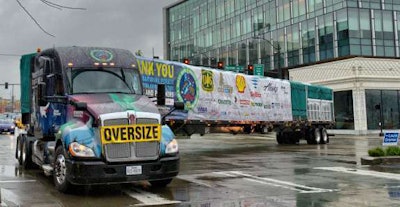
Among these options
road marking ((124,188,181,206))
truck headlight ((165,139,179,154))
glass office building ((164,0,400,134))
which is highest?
glass office building ((164,0,400,134))

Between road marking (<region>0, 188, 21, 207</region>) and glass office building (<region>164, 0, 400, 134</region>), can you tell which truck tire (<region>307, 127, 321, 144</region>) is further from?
road marking (<region>0, 188, 21, 207</region>)

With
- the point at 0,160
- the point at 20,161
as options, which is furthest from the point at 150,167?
the point at 0,160

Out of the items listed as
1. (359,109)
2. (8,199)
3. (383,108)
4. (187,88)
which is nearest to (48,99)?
(8,199)

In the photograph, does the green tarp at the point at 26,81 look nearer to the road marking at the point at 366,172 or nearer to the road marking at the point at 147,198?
the road marking at the point at 147,198

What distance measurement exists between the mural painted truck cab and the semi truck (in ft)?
21.0

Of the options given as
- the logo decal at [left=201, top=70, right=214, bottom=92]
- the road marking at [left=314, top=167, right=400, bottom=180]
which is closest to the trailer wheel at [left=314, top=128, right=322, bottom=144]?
the logo decal at [left=201, top=70, right=214, bottom=92]

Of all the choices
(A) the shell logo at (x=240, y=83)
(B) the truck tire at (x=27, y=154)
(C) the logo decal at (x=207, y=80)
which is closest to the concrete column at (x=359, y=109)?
(A) the shell logo at (x=240, y=83)

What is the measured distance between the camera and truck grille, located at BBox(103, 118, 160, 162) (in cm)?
947

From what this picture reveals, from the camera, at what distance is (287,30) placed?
57969 millimetres

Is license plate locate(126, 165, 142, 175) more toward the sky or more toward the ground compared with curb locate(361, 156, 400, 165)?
more toward the sky

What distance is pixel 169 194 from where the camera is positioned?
1002 cm

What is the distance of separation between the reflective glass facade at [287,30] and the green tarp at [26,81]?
31089 millimetres

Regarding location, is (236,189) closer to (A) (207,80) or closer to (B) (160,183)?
(B) (160,183)

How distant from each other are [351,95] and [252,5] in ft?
73.8
